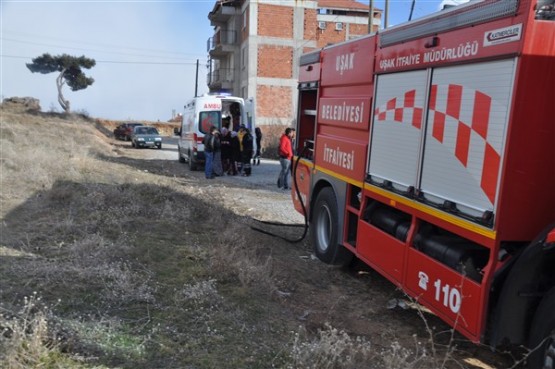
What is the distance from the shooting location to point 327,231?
6812 millimetres

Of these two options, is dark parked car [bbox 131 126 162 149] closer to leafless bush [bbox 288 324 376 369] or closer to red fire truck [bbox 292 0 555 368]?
red fire truck [bbox 292 0 555 368]

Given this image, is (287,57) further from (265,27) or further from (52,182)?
(52,182)

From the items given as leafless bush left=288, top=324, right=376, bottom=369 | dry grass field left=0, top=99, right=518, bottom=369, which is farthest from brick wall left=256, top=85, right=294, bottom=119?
leafless bush left=288, top=324, right=376, bottom=369

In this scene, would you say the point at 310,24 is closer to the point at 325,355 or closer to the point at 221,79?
the point at 221,79

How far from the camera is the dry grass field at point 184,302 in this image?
11.3 feet

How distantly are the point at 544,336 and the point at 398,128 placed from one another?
7.53ft

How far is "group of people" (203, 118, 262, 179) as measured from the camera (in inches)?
641

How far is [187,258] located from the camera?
19.2 ft

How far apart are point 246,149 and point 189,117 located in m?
3.96

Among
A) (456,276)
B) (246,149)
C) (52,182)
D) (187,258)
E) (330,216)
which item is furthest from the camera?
(246,149)

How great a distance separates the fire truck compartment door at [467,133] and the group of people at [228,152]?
12.5m

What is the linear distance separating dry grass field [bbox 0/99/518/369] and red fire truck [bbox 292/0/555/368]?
480 millimetres

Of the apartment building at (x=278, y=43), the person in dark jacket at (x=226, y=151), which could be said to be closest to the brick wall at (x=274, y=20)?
the apartment building at (x=278, y=43)

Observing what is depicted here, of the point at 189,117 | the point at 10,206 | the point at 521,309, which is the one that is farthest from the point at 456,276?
the point at 189,117
